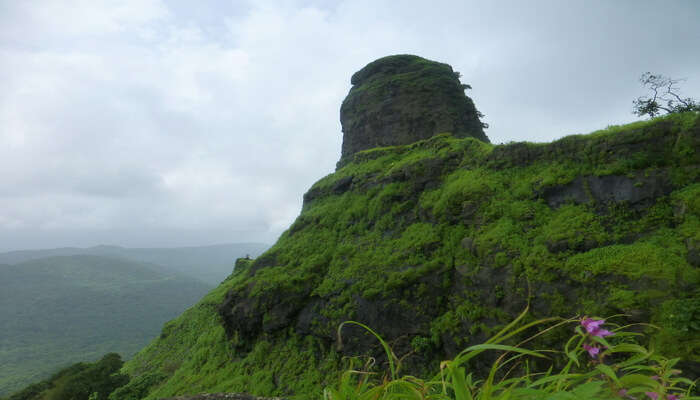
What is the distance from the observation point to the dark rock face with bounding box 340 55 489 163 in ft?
67.6

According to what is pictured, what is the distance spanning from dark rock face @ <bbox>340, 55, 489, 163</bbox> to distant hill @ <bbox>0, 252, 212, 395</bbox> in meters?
70.2

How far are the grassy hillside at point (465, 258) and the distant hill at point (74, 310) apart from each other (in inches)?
2653

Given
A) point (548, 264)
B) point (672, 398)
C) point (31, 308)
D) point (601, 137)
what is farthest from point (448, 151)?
point (31, 308)

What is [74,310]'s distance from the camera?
407 feet

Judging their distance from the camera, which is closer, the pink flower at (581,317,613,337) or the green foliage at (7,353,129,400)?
the pink flower at (581,317,613,337)

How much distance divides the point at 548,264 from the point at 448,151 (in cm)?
713

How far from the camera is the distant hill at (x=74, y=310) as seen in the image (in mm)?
83062

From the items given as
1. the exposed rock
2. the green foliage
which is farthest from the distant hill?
the exposed rock

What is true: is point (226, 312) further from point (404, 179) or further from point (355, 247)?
point (404, 179)

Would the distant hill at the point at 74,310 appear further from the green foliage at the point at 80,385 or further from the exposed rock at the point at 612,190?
the exposed rock at the point at 612,190

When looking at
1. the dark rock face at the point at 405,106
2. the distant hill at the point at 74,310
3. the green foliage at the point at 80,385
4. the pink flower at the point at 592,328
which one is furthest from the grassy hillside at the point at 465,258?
the distant hill at the point at 74,310

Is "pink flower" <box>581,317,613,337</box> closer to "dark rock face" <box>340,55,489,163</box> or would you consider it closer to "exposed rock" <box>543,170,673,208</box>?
"exposed rock" <box>543,170,673,208</box>

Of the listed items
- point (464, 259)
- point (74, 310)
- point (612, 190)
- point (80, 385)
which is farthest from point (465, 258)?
point (74, 310)

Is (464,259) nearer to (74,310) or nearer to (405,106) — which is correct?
(405,106)
